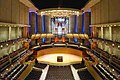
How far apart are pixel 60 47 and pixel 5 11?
39.6 ft

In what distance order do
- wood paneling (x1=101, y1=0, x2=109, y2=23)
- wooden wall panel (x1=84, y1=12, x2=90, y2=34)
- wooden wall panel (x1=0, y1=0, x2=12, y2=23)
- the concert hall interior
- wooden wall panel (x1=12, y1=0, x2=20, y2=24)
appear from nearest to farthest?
the concert hall interior
wooden wall panel (x1=0, y1=0, x2=12, y2=23)
wood paneling (x1=101, y1=0, x2=109, y2=23)
wooden wall panel (x1=12, y1=0, x2=20, y2=24)
wooden wall panel (x1=84, y1=12, x2=90, y2=34)

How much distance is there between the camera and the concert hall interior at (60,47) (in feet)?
34.8

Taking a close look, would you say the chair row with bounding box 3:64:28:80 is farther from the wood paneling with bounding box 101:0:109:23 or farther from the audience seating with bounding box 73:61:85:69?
the wood paneling with bounding box 101:0:109:23

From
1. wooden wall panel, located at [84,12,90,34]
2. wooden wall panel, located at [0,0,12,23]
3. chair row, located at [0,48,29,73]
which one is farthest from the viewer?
wooden wall panel, located at [84,12,90,34]

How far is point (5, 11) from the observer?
38.4ft

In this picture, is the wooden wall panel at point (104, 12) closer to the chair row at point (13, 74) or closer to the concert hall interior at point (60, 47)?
the concert hall interior at point (60, 47)

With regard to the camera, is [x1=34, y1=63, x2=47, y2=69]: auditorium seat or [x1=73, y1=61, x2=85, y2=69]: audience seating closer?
[x1=73, y1=61, x2=85, y2=69]: audience seating

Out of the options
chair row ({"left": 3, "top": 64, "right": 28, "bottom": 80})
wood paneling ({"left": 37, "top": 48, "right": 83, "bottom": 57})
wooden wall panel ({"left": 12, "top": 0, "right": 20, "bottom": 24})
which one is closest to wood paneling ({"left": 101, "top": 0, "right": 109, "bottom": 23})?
wood paneling ({"left": 37, "top": 48, "right": 83, "bottom": 57})

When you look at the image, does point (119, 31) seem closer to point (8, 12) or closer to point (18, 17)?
point (8, 12)

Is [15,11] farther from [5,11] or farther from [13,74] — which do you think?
[13,74]

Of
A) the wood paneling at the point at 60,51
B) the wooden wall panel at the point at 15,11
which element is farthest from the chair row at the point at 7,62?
the wood paneling at the point at 60,51

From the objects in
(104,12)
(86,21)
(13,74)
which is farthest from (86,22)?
(13,74)

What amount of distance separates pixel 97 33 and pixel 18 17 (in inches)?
316

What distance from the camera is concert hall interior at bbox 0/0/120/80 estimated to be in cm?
1061
